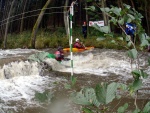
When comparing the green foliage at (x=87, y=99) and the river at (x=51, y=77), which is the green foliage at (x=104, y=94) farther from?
the river at (x=51, y=77)

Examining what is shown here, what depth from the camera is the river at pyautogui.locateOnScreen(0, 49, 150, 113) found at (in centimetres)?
628

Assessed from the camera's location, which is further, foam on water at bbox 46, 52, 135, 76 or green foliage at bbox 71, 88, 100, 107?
foam on water at bbox 46, 52, 135, 76

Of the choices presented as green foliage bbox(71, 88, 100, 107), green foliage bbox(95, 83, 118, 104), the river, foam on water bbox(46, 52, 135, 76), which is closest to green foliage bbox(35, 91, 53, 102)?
green foliage bbox(71, 88, 100, 107)

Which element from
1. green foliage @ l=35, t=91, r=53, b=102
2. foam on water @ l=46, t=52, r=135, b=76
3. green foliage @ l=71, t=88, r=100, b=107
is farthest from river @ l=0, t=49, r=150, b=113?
green foliage @ l=71, t=88, r=100, b=107

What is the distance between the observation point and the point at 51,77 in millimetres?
9047

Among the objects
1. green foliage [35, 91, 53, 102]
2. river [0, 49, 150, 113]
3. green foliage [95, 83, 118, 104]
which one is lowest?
river [0, 49, 150, 113]

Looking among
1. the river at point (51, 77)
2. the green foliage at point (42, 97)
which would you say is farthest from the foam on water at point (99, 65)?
the green foliage at point (42, 97)

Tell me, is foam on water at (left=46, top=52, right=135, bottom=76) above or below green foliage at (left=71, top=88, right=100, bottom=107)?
below

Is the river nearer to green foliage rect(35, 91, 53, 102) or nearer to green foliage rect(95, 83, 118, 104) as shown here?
green foliage rect(35, 91, 53, 102)

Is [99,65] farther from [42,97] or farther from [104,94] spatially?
[104,94]

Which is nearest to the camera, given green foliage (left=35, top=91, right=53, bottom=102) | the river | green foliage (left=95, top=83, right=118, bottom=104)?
green foliage (left=95, top=83, right=118, bottom=104)

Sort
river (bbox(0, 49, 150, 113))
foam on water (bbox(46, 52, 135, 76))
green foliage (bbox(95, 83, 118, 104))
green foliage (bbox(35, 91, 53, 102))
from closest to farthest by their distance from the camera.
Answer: green foliage (bbox(95, 83, 118, 104))
green foliage (bbox(35, 91, 53, 102))
river (bbox(0, 49, 150, 113))
foam on water (bbox(46, 52, 135, 76))

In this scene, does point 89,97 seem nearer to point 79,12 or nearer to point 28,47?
point 28,47

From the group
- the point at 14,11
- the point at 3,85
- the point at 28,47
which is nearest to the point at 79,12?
the point at 14,11
